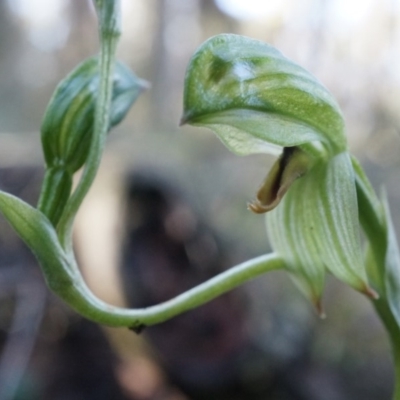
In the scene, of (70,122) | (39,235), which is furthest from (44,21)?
(39,235)

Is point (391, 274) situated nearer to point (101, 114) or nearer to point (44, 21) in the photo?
point (101, 114)

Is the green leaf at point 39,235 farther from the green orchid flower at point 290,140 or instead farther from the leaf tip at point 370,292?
the leaf tip at point 370,292

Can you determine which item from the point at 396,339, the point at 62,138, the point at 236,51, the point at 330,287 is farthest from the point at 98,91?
the point at 330,287

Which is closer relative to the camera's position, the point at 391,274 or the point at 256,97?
the point at 256,97

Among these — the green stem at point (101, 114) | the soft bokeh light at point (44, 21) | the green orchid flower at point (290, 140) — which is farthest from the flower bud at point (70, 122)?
the soft bokeh light at point (44, 21)

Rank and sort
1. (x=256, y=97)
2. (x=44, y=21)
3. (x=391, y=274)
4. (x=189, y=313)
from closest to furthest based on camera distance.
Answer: (x=256, y=97) → (x=391, y=274) → (x=189, y=313) → (x=44, y=21)

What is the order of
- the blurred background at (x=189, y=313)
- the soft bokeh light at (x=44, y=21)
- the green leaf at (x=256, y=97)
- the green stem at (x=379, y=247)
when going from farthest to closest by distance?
the soft bokeh light at (x=44, y=21), the blurred background at (x=189, y=313), the green stem at (x=379, y=247), the green leaf at (x=256, y=97)

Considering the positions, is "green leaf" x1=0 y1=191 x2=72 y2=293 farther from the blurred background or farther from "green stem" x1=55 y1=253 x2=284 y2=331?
the blurred background
